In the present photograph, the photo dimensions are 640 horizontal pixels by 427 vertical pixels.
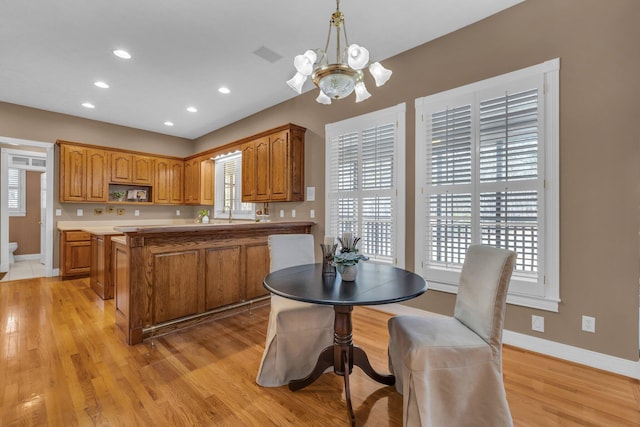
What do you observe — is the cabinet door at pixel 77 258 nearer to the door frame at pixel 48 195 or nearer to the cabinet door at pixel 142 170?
the door frame at pixel 48 195

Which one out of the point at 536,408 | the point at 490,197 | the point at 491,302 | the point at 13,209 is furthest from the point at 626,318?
the point at 13,209

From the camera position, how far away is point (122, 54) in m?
3.24

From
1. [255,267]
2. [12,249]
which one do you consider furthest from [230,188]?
[12,249]

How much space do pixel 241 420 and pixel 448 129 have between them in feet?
9.67

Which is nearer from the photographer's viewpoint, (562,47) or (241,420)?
(241,420)

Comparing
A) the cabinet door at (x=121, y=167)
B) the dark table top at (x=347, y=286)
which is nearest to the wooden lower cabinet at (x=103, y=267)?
the cabinet door at (x=121, y=167)

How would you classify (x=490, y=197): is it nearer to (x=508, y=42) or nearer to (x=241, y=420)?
(x=508, y=42)

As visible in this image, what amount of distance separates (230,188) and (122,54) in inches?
115

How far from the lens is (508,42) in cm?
257

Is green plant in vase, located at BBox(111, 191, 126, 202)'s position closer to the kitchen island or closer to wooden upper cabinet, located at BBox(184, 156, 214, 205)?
wooden upper cabinet, located at BBox(184, 156, 214, 205)

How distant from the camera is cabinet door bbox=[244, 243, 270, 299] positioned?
3.51m

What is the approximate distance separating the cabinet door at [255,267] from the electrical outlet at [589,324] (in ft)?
9.89

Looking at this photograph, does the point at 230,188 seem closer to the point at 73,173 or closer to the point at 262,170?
the point at 262,170

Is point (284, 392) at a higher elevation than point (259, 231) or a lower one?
lower
